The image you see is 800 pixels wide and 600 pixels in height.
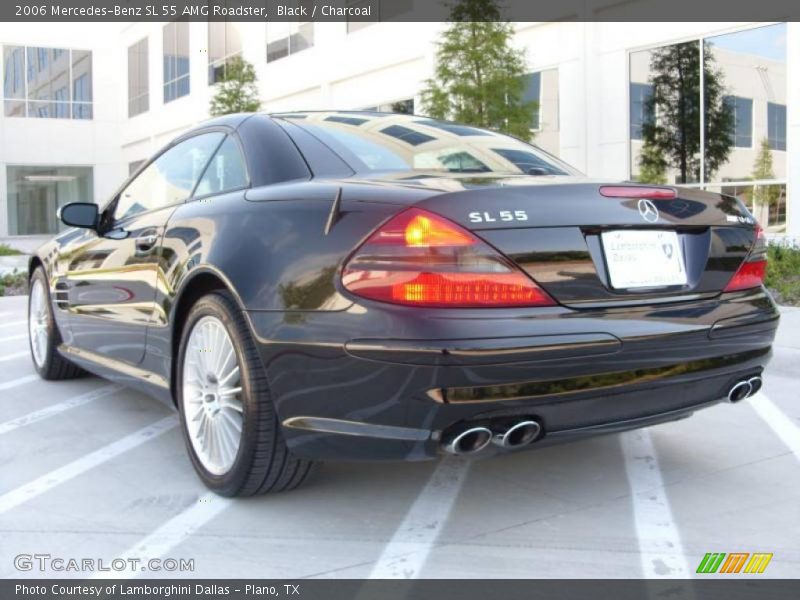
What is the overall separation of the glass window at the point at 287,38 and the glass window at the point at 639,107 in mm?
9817

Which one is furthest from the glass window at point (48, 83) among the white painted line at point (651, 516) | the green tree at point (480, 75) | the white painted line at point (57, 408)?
the white painted line at point (651, 516)

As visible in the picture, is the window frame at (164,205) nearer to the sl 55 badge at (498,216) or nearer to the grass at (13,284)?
the sl 55 badge at (498,216)

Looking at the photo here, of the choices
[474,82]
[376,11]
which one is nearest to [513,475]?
[474,82]

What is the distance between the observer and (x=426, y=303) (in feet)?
8.14

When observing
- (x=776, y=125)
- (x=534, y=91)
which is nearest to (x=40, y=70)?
(x=534, y=91)

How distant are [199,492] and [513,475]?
1226 mm

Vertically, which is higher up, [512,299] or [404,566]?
[512,299]

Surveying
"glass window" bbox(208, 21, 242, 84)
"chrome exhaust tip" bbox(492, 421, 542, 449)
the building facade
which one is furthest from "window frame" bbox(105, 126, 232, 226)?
"glass window" bbox(208, 21, 242, 84)

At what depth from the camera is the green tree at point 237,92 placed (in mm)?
21094

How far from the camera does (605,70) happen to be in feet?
44.3

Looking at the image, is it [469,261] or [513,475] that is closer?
[469,261]

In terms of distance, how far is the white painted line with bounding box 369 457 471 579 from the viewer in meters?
2.61

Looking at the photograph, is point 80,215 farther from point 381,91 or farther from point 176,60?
point 176,60
